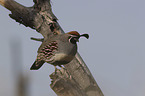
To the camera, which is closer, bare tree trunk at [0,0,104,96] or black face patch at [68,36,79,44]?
black face patch at [68,36,79,44]

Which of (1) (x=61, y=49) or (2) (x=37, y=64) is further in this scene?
(2) (x=37, y=64)

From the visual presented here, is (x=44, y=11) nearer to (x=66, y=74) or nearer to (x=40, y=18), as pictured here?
(x=40, y=18)

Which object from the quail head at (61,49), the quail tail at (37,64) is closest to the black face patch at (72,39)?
the quail head at (61,49)

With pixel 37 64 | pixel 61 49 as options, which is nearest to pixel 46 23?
pixel 37 64

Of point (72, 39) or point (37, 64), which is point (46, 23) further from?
point (72, 39)

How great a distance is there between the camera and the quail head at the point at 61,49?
5199mm

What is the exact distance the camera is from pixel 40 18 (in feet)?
22.0

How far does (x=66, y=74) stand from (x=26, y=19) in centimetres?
258

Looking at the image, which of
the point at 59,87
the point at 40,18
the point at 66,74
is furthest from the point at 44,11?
the point at 59,87

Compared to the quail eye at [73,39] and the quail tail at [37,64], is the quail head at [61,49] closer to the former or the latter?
the quail eye at [73,39]

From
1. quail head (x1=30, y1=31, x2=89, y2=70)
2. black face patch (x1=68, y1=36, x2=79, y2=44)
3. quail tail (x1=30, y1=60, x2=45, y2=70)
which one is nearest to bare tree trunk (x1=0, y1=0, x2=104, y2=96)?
quail tail (x1=30, y1=60, x2=45, y2=70)

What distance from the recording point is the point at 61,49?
5.27 metres

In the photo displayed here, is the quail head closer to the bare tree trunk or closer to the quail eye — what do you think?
the quail eye

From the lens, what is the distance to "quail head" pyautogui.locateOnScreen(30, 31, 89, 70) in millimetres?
5199
